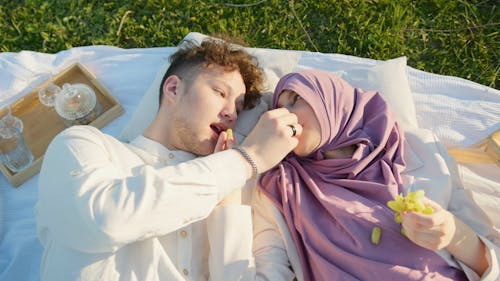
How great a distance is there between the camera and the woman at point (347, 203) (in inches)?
97.7

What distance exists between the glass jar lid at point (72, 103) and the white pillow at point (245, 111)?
13.5 inches

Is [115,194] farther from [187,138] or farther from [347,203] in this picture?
[347,203]

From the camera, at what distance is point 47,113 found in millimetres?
3664

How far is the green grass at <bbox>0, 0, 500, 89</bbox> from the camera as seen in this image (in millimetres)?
4207

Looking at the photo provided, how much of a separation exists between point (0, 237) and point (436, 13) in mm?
3885

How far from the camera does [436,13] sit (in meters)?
4.34

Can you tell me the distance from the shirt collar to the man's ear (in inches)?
11.4

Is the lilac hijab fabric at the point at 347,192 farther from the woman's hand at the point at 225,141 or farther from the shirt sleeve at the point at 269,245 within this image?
the woman's hand at the point at 225,141

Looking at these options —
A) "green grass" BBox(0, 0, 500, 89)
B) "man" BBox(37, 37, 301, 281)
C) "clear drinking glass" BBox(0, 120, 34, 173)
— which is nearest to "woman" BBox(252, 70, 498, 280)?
"man" BBox(37, 37, 301, 281)

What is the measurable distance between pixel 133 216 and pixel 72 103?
1.67m

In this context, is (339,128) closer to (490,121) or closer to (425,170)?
(425,170)

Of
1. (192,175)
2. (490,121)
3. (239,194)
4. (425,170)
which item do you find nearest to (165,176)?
(192,175)

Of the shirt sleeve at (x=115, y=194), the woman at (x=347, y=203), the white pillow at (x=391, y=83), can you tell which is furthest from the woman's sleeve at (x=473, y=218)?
the shirt sleeve at (x=115, y=194)

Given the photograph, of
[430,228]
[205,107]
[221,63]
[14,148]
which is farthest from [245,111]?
[14,148]
